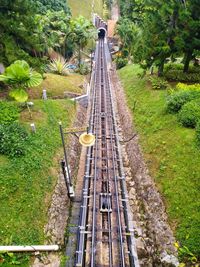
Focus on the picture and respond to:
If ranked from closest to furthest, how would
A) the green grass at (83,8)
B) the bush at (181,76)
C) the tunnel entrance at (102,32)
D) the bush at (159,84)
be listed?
the bush at (159,84) → the bush at (181,76) → the green grass at (83,8) → the tunnel entrance at (102,32)

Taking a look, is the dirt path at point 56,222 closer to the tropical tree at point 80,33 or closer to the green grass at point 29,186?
the green grass at point 29,186

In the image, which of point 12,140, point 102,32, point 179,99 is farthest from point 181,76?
point 102,32

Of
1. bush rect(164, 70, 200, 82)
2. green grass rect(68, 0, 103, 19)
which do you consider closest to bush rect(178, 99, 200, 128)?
bush rect(164, 70, 200, 82)

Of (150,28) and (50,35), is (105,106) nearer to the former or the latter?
(150,28)

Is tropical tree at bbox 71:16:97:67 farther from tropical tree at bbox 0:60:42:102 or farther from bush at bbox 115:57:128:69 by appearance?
tropical tree at bbox 0:60:42:102

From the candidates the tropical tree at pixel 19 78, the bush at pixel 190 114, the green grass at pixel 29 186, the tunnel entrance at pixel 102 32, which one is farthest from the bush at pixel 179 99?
the tunnel entrance at pixel 102 32

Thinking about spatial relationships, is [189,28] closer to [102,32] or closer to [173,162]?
[173,162]
